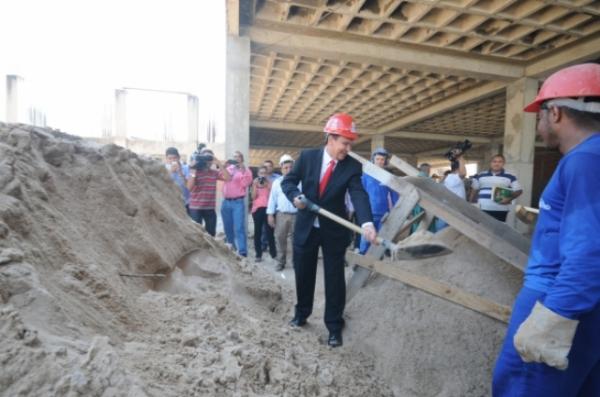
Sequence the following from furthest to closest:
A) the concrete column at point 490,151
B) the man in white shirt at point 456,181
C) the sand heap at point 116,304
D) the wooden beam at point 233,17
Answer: the concrete column at point 490,151 → the wooden beam at point 233,17 → the man in white shirt at point 456,181 → the sand heap at point 116,304

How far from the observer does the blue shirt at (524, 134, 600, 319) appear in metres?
1.16

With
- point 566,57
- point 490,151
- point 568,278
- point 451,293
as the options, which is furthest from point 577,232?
point 490,151

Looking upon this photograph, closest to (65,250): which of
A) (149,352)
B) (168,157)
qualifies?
(149,352)

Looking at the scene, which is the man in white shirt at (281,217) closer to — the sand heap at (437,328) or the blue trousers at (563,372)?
the sand heap at (437,328)

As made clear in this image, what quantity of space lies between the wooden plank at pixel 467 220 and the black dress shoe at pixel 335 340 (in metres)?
1.17

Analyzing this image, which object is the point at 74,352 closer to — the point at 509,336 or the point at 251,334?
the point at 251,334

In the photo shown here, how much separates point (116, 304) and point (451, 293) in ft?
6.61

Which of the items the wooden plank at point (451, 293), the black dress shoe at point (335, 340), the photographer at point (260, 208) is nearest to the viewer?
the wooden plank at point (451, 293)

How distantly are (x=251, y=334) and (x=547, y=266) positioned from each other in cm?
152

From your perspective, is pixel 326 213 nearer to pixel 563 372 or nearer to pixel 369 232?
pixel 369 232

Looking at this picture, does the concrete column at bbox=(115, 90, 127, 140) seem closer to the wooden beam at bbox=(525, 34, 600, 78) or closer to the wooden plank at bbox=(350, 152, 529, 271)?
the wooden beam at bbox=(525, 34, 600, 78)

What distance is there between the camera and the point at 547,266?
54.4 inches

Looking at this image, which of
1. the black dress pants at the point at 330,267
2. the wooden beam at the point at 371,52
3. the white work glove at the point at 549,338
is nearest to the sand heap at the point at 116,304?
the black dress pants at the point at 330,267

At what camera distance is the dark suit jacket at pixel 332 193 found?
8.89 feet
